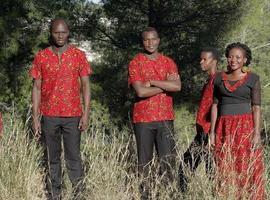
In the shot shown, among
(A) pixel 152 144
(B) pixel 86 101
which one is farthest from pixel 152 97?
(B) pixel 86 101

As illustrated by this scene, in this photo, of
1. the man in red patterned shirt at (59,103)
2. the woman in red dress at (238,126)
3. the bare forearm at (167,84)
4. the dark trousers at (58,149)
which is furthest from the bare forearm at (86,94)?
the woman in red dress at (238,126)

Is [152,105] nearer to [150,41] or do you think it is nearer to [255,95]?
[150,41]

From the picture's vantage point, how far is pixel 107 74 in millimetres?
12906

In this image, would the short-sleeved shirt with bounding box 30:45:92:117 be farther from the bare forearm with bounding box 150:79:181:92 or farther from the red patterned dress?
the red patterned dress

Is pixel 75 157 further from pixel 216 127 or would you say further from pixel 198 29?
pixel 198 29

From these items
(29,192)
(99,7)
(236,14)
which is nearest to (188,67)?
(236,14)

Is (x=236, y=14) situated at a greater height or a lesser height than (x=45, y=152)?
greater

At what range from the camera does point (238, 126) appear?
4348 mm

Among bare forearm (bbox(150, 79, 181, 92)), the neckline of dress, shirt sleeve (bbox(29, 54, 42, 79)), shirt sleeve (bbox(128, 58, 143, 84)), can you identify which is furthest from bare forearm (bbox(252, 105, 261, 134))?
shirt sleeve (bbox(29, 54, 42, 79))

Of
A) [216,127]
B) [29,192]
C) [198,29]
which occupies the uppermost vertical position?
[198,29]

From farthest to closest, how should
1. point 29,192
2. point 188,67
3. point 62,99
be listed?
point 188,67
point 62,99
point 29,192

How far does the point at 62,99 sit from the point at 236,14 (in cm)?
848

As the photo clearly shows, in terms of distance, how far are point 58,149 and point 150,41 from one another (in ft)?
4.03

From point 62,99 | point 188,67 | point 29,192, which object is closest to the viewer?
point 29,192
